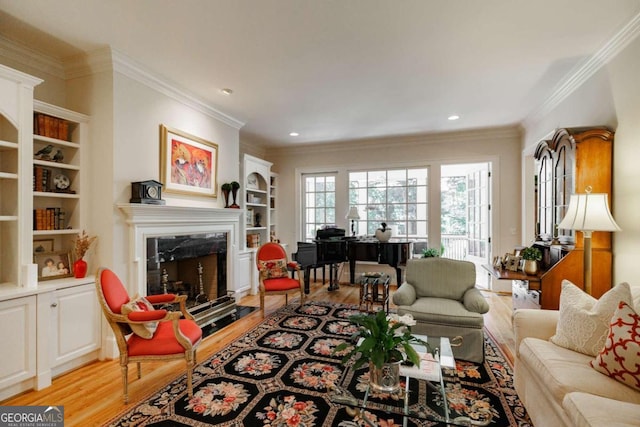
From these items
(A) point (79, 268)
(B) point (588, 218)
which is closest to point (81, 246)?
(A) point (79, 268)

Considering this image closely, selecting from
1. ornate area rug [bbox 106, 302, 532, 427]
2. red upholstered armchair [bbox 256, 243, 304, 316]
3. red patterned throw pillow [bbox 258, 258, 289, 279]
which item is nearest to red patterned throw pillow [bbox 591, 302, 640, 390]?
ornate area rug [bbox 106, 302, 532, 427]

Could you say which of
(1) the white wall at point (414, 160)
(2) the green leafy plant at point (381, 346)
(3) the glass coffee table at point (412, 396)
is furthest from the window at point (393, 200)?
(2) the green leafy plant at point (381, 346)

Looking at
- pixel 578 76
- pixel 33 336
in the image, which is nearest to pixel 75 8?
pixel 33 336

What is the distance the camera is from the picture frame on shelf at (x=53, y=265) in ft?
8.71

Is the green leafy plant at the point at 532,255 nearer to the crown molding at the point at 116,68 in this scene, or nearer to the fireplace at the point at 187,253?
the fireplace at the point at 187,253

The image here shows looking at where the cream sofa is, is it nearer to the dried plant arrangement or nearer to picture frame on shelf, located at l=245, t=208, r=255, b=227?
the dried plant arrangement

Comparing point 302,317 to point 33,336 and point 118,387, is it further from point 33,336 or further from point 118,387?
point 33,336

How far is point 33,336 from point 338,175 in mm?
4961

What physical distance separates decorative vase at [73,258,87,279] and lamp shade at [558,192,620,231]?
163 inches

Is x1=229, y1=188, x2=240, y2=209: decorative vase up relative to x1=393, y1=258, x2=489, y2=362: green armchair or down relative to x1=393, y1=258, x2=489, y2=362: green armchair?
up

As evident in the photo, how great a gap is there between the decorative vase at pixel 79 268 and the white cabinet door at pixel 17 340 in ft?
1.40

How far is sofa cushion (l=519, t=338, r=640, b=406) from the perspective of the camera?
4.87ft

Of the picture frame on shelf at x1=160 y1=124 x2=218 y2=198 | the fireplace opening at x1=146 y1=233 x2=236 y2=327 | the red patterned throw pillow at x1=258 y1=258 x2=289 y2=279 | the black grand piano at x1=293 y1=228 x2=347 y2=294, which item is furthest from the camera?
the black grand piano at x1=293 y1=228 x2=347 y2=294

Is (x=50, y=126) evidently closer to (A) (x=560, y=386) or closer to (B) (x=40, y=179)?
(B) (x=40, y=179)
